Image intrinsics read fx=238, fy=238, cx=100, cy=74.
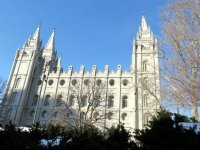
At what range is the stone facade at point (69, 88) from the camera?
33250 mm

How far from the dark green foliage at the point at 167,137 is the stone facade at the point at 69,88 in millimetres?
23087

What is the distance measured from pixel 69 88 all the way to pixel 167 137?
1170 inches

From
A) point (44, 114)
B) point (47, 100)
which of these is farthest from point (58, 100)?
point (44, 114)

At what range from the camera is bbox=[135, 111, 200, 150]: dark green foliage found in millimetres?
7090

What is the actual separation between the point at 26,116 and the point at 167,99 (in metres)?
27.2

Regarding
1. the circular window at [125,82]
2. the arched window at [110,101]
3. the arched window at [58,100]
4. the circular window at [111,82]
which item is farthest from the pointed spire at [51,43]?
the arched window at [110,101]

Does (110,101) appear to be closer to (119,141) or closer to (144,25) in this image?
(144,25)

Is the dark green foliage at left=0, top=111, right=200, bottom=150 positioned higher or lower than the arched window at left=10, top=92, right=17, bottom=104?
lower

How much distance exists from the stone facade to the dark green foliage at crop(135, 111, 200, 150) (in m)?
23.1

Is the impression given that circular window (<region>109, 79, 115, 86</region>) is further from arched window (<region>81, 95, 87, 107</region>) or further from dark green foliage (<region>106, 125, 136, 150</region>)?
dark green foliage (<region>106, 125, 136, 150</region>)

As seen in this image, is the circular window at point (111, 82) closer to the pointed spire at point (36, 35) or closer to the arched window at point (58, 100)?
the arched window at point (58, 100)

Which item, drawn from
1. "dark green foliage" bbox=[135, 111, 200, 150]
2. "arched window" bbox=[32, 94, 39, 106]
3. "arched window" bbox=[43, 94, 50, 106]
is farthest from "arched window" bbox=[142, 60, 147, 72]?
"dark green foliage" bbox=[135, 111, 200, 150]

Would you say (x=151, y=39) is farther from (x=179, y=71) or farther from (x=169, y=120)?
(x=169, y=120)

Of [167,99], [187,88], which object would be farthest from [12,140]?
[167,99]
